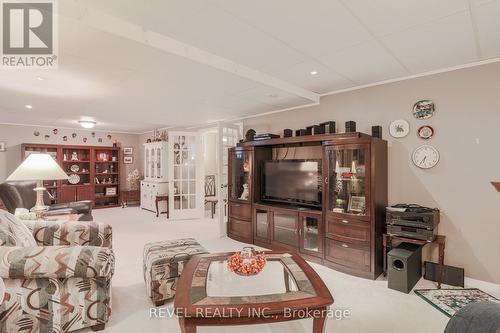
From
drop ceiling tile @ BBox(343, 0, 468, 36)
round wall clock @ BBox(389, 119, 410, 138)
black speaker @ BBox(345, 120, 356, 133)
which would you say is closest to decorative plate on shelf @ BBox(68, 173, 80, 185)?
black speaker @ BBox(345, 120, 356, 133)

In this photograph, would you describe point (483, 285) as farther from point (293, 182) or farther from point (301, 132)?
point (301, 132)

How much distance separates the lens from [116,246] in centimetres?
398

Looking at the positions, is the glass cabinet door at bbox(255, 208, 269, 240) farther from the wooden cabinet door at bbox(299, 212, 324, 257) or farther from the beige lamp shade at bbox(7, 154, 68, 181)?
the beige lamp shade at bbox(7, 154, 68, 181)

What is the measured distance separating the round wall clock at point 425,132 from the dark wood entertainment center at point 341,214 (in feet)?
1.23

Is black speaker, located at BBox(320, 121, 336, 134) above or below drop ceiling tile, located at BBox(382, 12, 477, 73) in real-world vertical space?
below

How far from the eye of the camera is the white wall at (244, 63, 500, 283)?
2.60m

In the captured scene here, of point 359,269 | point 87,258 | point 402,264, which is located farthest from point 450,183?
point 87,258

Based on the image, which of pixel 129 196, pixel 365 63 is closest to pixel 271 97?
pixel 365 63

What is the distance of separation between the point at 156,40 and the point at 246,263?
76.9 inches

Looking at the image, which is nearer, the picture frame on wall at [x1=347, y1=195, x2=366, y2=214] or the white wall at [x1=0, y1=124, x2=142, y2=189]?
the picture frame on wall at [x1=347, y1=195, x2=366, y2=214]

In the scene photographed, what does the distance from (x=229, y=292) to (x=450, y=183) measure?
8.67 feet

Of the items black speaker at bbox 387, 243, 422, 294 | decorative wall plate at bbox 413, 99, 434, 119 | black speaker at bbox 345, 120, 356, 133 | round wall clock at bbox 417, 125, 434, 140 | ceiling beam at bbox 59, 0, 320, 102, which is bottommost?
black speaker at bbox 387, 243, 422, 294

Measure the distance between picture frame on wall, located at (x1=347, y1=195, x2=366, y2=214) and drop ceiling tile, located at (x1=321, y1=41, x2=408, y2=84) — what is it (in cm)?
146

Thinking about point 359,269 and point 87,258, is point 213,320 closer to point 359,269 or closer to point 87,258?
point 87,258
